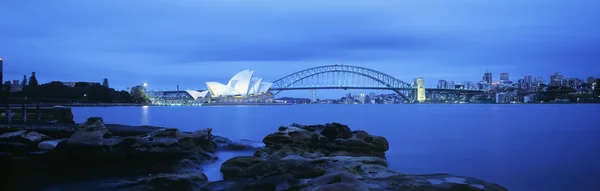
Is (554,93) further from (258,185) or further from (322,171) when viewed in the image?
(258,185)

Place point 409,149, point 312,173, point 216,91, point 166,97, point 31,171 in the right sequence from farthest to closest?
1. point 166,97
2. point 216,91
3. point 409,149
4. point 31,171
5. point 312,173

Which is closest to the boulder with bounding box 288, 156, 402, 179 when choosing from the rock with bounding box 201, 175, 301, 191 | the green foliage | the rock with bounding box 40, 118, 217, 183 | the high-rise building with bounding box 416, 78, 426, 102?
the rock with bounding box 201, 175, 301, 191

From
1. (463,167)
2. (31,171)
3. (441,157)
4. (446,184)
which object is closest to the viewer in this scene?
(446,184)

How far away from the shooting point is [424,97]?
104m

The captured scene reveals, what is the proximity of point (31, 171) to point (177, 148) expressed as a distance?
9.82 feet

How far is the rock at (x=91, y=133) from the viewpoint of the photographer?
10.5 meters

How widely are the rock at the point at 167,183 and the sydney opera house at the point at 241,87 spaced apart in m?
80.6

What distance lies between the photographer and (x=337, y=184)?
16.9 feet

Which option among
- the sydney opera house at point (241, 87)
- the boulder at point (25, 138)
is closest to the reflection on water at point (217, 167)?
the boulder at point (25, 138)

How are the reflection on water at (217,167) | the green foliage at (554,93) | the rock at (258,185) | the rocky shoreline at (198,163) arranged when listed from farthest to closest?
the green foliage at (554,93)
the reflection on water at (217,167)
the rocky shoreline at (198,163)
the rock at (258,185)

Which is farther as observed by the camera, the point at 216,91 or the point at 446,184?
the point at 216,91

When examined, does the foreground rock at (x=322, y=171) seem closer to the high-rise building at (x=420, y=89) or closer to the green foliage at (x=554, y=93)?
the high-rise building at (x=420, y=89)

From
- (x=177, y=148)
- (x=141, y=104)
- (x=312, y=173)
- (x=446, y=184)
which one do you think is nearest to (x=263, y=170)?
(x=312, y=173)

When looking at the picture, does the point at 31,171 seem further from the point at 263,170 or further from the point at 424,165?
the point at 424,165
